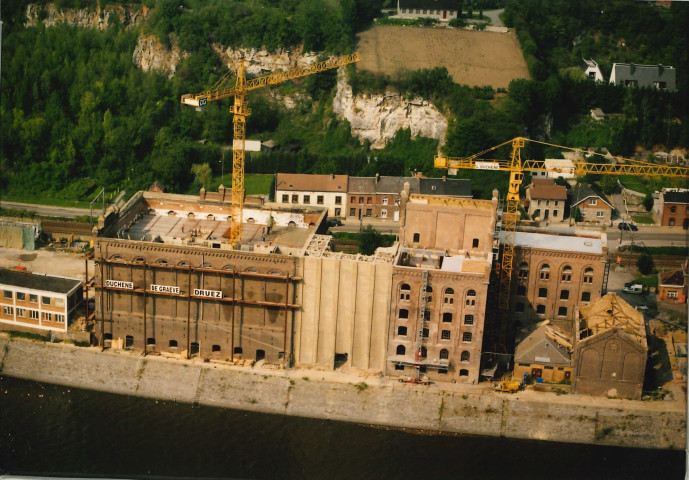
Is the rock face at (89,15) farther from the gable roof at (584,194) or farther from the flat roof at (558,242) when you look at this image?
the flat roof at (558,242)

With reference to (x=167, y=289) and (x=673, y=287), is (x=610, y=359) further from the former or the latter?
(x=167, y=289)

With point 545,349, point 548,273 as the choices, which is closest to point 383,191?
point 548,273

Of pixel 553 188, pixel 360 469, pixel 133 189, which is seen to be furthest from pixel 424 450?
pixel 133 189

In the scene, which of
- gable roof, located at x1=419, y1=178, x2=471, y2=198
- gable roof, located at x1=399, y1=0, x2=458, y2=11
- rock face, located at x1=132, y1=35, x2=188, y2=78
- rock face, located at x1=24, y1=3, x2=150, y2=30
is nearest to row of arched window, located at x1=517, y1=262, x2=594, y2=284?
gable roof, located at x1=419, y1=178, x2=471, y2=198

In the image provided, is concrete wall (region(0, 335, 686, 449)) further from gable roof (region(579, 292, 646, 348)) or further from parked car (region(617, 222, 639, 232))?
parked car (region(617, 222, 639, 232))

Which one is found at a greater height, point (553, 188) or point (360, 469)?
point (553, 188)

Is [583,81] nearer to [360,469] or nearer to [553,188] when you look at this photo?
[553,188]
